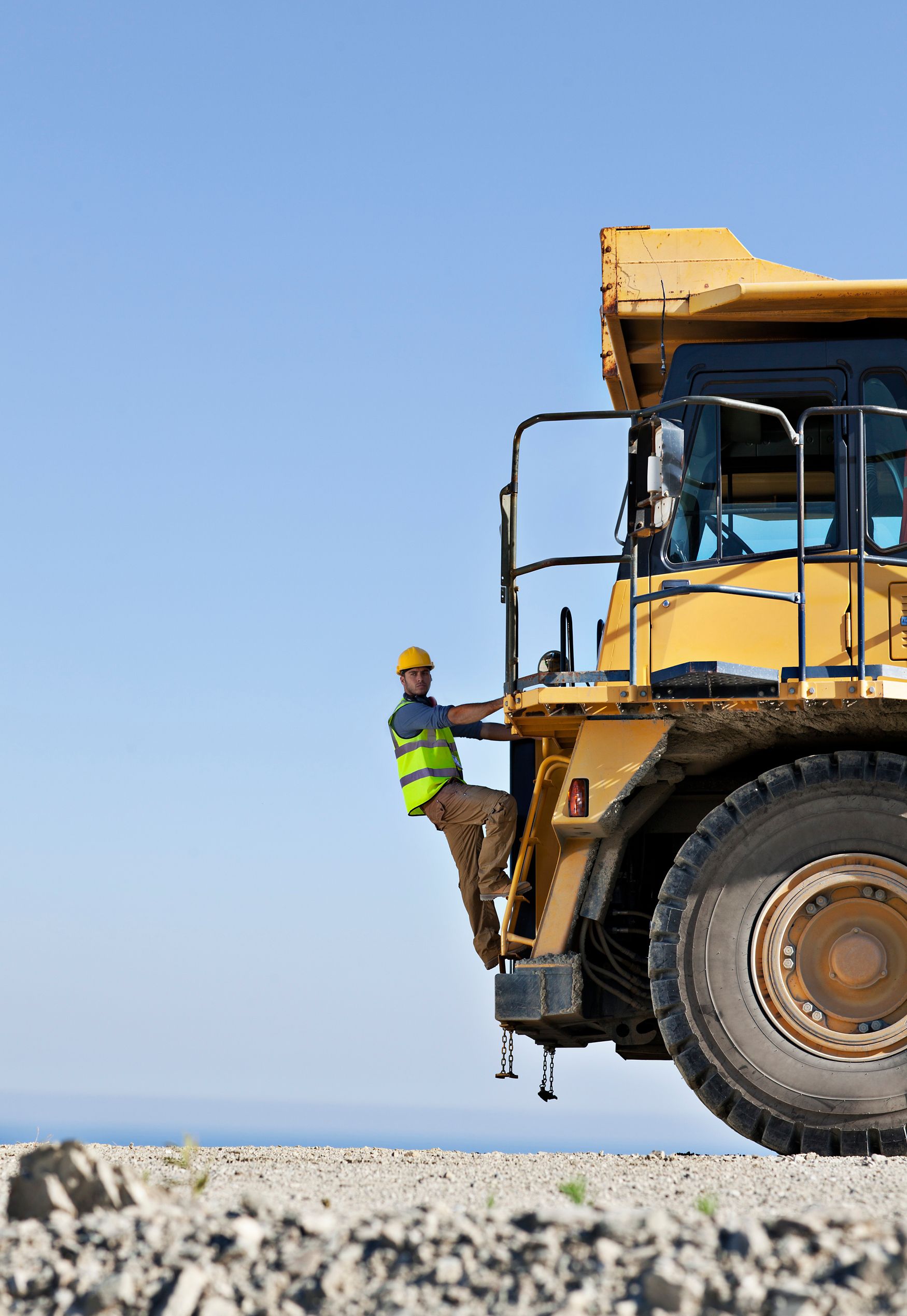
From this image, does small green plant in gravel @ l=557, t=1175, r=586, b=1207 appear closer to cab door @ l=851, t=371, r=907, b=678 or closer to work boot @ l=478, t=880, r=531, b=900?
cab door @ l=851, t=371, r=907, b=678

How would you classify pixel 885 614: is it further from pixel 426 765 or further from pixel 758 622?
pixel 426 765

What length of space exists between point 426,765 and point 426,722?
275 mm

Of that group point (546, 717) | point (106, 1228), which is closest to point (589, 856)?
point (546, 717)

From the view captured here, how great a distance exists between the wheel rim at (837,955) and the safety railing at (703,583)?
3.55ft

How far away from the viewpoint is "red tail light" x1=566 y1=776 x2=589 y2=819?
25.8 ft

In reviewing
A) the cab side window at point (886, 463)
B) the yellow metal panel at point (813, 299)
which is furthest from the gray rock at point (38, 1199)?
the yellow metal panel at point (813, 299)

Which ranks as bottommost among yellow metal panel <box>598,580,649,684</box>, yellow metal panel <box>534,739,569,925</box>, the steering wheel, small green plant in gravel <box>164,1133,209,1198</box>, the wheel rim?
small green plant in gravel <box>164,1133,209,1198</box>

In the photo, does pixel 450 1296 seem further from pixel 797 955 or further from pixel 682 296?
pixel 682 296

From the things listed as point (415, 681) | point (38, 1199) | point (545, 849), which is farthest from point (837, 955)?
point (38, 1199)

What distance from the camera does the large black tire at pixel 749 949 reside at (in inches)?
287

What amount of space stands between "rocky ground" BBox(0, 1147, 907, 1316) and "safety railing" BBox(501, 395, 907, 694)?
3269mm

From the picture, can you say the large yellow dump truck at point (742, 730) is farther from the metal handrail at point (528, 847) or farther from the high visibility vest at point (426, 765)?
the high visibility vest at point (426, 765)

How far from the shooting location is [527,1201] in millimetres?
4973

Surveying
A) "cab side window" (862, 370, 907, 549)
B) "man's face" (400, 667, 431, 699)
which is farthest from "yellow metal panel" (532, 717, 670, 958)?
"man's face" (400, 667, 431, 699)
